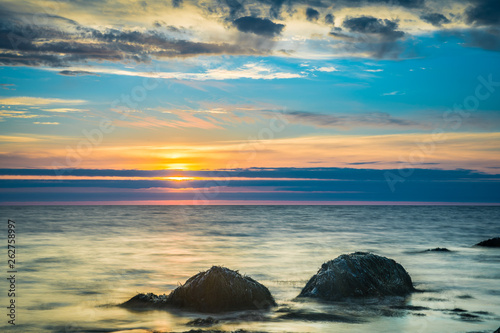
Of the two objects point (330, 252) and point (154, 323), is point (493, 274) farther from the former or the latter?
point (154, 323)

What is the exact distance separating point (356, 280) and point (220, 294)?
12.0 feet

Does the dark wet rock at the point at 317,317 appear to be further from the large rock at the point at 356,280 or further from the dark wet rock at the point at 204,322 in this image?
the dark wet rock at the point at 204,322

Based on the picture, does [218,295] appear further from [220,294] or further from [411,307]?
[411,307]

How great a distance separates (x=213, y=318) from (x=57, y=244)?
22.8 meters

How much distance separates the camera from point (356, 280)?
38.4 feet

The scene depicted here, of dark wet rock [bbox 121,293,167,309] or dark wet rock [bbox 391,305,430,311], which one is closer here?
dark wet rock [bbox 391,305,430,311]

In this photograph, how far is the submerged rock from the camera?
1052 centimetres

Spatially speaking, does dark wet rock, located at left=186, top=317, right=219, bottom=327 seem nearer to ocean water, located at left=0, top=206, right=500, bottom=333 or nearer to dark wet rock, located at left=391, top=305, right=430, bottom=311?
ocean water, located at left=0, top=206, right=500, bottom=333

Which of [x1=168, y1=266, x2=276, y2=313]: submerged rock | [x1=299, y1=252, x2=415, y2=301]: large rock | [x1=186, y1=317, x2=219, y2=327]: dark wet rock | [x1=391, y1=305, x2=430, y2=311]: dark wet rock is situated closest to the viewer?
[x1=186, y1=317, x2=219, y2=327]: dark wet rock

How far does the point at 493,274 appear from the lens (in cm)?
1675

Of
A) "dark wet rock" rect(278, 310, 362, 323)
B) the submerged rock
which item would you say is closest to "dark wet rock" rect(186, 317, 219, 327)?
the submerged rock

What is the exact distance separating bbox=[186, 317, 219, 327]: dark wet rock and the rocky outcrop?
813 mm

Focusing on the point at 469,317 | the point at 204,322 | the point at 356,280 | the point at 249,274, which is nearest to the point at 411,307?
the point at 469,317

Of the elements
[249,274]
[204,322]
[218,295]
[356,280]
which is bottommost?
[249,274]
